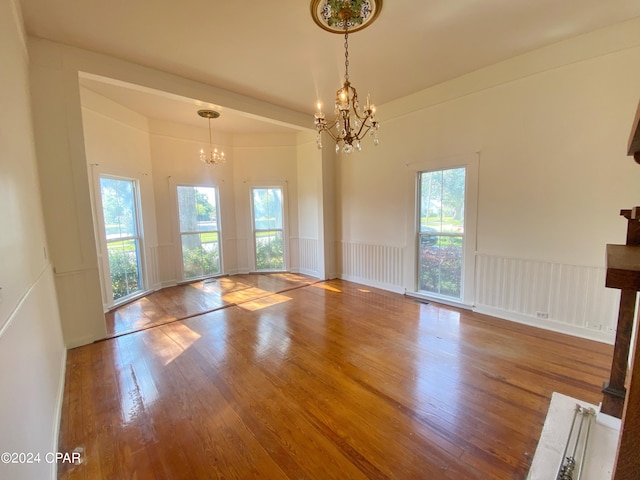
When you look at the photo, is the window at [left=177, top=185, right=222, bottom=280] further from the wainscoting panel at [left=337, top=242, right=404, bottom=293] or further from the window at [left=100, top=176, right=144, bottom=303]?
the wainscoting panel at [left=337, top=242, right=404, bottom=293]

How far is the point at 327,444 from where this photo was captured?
1.68 meters

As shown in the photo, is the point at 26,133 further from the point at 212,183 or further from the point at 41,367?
the point at 212,183

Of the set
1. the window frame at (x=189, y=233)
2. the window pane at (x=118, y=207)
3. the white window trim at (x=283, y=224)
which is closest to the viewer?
the window pane at (x=118, y=207)

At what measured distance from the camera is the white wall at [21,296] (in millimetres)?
1114

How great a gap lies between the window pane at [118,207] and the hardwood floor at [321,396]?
6.31 ft

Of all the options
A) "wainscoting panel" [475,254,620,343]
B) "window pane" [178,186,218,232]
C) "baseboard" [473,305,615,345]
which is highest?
"window pane" [178,186,218,232]

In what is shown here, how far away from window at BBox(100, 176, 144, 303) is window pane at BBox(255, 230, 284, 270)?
2329 millimetres

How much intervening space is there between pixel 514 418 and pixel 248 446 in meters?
1.79

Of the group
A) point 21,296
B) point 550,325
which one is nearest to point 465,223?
point 550,325

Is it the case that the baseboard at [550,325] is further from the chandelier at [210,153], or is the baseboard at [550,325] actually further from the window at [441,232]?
the chandelier at [210,153]

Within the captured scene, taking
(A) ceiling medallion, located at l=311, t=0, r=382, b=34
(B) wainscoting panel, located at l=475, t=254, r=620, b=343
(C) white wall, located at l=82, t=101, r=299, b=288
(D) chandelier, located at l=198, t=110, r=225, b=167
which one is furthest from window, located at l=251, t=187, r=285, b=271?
(B) wainscoting panel, located at l=475, t=254, r=620, b=343

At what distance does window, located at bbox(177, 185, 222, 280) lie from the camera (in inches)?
213

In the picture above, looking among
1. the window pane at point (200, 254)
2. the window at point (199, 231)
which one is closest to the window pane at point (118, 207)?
the window at point (199, 231)

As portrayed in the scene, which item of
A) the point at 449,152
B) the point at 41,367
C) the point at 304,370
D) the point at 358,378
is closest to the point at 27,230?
the point at 41,367
